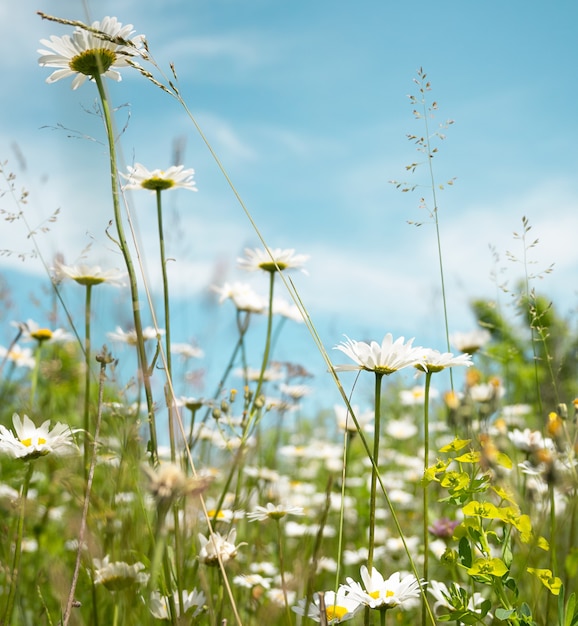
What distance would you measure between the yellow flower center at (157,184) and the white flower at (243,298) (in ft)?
2.08

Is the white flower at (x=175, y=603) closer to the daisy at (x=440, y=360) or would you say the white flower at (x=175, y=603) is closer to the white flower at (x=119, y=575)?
the white flower at (x=119, y=575)

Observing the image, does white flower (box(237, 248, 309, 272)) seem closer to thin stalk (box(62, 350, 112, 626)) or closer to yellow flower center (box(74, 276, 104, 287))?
yellow flower center (box(74, 276, 104, 287))

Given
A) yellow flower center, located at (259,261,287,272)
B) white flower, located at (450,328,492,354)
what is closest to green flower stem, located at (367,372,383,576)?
yellow flower center, located at (259,261,287,272)

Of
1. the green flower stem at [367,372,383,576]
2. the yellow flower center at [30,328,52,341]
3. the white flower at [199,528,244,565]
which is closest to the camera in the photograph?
the green flower stem at [367,372,383,576]

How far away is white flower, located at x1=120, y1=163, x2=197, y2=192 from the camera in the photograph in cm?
160

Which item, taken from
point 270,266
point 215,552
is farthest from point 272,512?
point 270,266

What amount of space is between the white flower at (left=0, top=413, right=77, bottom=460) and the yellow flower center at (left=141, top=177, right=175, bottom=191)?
1.94 feet

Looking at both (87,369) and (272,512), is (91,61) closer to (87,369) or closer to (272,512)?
(87,369)

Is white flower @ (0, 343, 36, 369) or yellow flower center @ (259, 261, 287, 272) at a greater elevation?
yellow flower center @ (259, 261, 287, 272)

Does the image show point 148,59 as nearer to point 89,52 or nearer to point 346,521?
point 89,52

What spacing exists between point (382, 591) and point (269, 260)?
4.08ft

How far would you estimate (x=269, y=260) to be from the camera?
2217mm

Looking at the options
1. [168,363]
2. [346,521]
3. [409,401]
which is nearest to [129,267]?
[168,363]

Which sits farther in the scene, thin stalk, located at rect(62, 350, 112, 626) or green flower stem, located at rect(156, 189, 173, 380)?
green flower stem, located at rect(156, 189, 173, 380)
